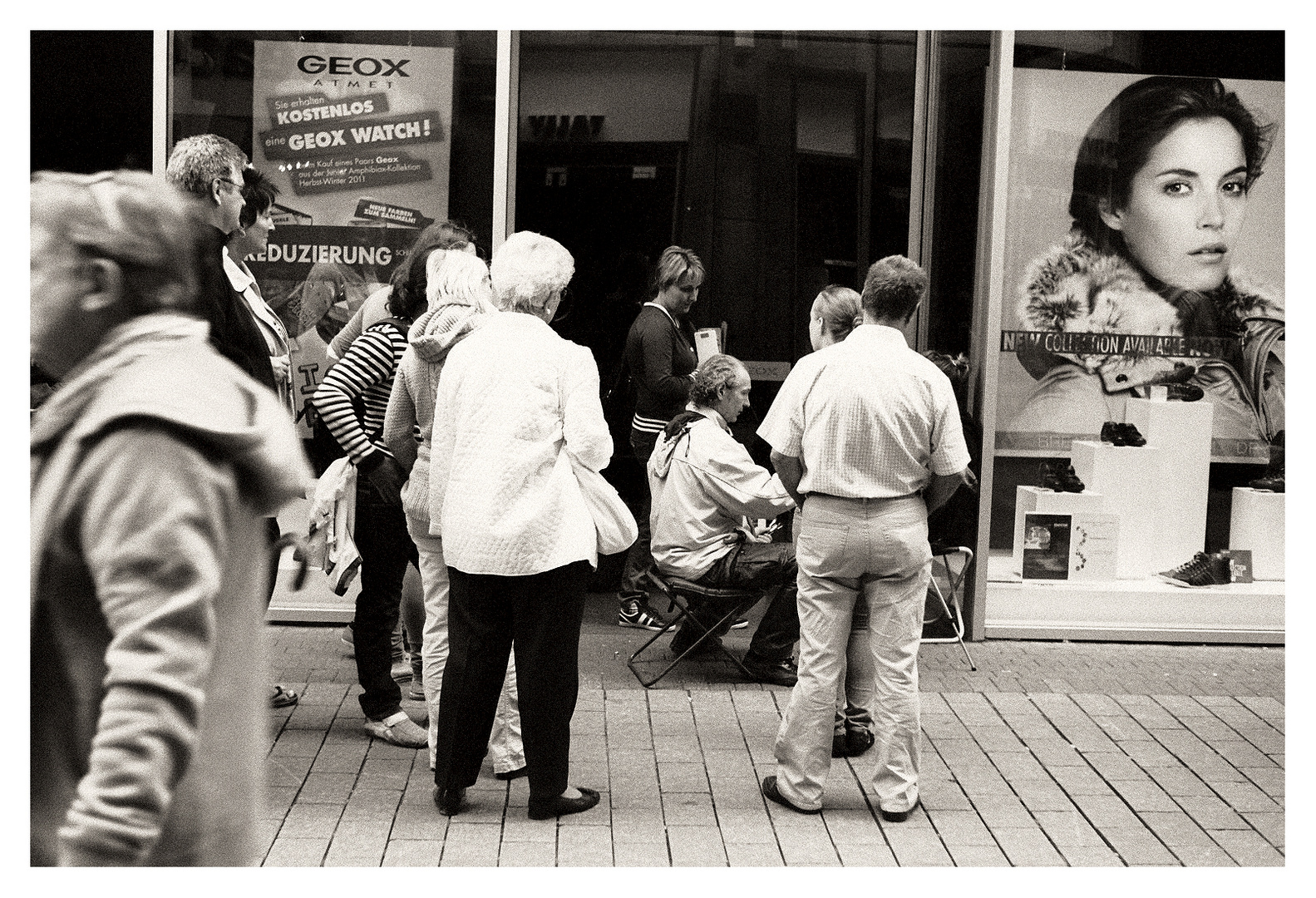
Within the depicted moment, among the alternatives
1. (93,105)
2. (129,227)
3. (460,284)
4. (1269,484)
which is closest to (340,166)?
(93,105)

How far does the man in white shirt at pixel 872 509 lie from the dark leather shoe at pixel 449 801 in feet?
3.50

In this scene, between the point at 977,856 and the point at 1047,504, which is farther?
the point at 1047,504

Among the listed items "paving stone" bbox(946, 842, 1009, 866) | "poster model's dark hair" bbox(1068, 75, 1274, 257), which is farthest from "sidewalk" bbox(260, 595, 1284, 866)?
"poster model's dark hair" bbox(1068, 75, 1274, 257)

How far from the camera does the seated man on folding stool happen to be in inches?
249

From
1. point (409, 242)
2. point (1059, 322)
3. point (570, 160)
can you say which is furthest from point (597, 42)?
point (1059, 322)

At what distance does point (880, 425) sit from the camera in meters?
4.86

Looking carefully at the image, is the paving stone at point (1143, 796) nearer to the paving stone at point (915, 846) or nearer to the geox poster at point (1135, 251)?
the paving stone at point (915, 846)

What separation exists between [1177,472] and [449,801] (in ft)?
15.5

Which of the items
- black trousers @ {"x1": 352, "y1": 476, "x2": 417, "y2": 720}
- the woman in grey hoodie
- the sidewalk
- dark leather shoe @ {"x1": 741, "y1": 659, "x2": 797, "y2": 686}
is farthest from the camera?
dark leather shoe @ {"x1": 741, "y1": 659, "x2": 797, "y2": 686}

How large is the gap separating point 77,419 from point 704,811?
3307mm

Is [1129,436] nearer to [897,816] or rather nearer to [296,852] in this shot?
[897,816]

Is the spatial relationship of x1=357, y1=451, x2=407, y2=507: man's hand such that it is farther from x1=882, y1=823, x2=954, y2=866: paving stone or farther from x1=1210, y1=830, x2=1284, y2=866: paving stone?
x1=882, y1=823, x2=954, y2=866: paving stone

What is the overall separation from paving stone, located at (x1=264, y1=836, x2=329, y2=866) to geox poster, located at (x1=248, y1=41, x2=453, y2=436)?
3.49 metres

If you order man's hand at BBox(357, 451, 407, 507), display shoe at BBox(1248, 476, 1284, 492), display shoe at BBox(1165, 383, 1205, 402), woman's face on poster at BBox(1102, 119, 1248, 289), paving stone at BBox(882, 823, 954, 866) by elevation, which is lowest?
paving stone at BBox(882, 823, 954, 866)
